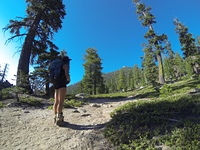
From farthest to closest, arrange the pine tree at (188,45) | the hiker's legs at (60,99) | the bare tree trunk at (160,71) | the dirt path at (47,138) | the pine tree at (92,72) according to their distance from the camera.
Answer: the pine tree at (92,72)
the pine tree at (188,45)
the bare tree trunk at (160,71)
the hiker's legs at (60,99)
the dirt path at (47,138)

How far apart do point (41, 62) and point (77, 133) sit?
9013 millimetres

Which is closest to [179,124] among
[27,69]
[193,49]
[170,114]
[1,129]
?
[170,114]

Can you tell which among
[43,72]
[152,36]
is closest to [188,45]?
[152,36]

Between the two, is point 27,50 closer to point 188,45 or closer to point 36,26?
point 36,26

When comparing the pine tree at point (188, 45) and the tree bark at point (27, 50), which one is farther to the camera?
the pine tree at point (188, 45)

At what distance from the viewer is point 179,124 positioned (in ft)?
8.75

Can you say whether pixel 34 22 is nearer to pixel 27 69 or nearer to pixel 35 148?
pixel 27 69

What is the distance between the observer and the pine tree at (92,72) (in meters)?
22.1

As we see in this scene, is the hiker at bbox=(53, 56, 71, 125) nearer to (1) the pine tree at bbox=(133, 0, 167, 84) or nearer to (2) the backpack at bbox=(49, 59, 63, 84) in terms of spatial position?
(2) the backpack at bbox=(49, 59, 63, 84)

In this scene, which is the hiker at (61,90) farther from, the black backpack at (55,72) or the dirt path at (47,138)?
the dirt path at (47,138)

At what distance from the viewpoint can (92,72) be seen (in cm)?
2216

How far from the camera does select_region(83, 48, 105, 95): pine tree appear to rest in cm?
2209

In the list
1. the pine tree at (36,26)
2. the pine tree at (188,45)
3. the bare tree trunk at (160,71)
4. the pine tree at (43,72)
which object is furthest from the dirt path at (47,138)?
the pine tree at (188,45)

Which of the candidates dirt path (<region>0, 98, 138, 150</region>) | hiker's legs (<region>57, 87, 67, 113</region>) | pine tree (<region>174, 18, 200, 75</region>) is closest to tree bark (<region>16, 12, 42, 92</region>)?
dirt path (<region>0, 98, 138, 150</region>)
